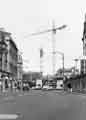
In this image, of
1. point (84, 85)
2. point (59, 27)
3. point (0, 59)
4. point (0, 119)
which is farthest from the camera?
point (0, 59)

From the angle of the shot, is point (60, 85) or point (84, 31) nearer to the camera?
point (60, 85)

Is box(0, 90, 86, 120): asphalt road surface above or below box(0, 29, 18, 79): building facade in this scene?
below

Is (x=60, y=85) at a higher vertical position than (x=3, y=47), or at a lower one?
lower

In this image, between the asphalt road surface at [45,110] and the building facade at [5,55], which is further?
the building facade at [5,55]

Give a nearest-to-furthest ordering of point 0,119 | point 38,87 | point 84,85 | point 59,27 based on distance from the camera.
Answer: point 0,119, point 59,27, point 84,85, point 38,87

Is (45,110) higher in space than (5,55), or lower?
lower

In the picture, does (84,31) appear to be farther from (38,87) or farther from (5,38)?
(5,38)

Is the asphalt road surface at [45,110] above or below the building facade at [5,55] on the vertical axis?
below

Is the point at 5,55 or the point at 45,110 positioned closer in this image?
the point at 45,110

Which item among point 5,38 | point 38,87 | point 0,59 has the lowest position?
point 38,87

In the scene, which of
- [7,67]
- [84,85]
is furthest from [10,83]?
[84,85]

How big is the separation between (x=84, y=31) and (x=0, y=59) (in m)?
44.1

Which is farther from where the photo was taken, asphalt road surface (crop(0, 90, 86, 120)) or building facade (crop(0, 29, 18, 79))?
building facade (crop(0, 29, 18, 79))

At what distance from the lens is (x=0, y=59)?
9531cm
